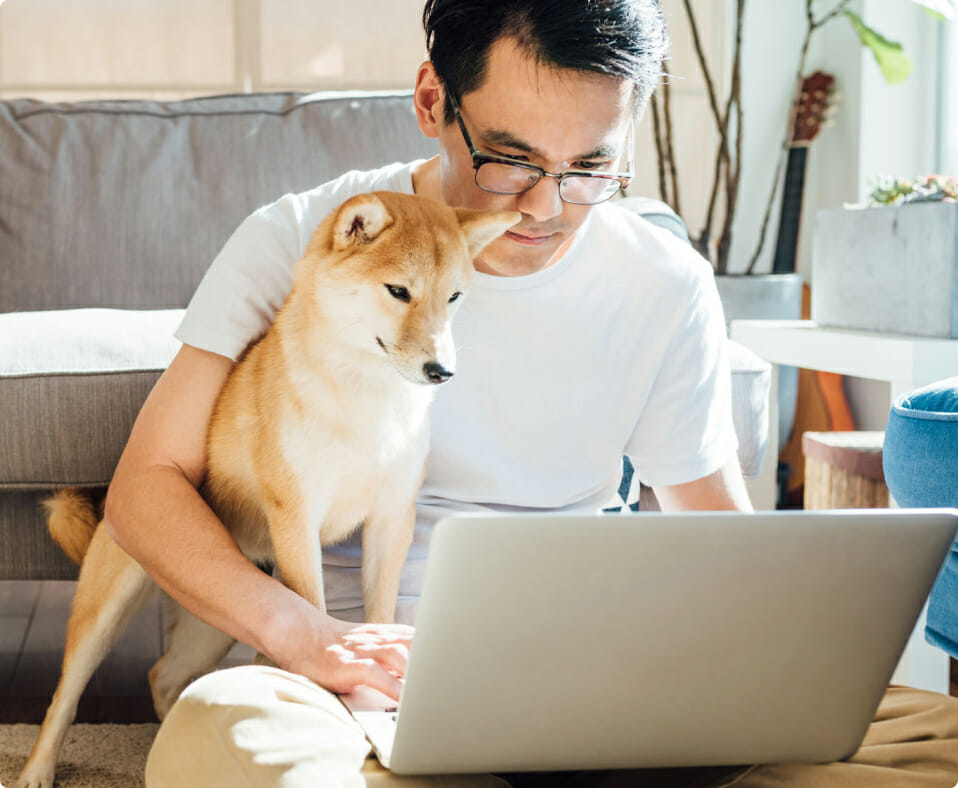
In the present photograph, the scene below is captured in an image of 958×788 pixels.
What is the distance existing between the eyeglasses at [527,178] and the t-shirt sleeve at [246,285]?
25cm

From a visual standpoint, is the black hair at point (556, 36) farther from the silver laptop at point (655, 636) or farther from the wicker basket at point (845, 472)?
the wicker basket at point (845, 472)

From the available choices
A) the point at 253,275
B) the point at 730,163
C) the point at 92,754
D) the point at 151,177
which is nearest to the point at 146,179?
the point at 151,177

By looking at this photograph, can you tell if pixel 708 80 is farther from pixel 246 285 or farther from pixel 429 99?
pixel 246 285

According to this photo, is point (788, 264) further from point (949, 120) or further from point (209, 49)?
point (209, 49)

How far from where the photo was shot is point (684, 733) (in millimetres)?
726

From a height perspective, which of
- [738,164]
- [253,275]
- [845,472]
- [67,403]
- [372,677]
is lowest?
[845,472]

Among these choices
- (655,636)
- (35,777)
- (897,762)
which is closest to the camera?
(655,636)

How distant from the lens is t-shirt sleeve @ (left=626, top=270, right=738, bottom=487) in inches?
46.1

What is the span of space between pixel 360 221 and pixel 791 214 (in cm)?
244

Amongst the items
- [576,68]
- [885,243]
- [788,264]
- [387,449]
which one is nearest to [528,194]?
[576,68]

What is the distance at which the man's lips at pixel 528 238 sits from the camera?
108 cm

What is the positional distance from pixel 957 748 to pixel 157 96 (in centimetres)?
312

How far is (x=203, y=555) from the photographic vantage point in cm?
96

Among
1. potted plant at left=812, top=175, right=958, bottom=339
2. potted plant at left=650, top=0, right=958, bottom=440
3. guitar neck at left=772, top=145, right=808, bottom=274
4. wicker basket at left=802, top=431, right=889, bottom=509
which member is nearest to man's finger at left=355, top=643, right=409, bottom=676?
wicker basket at left=802, top=431, right=889, bottom=509
